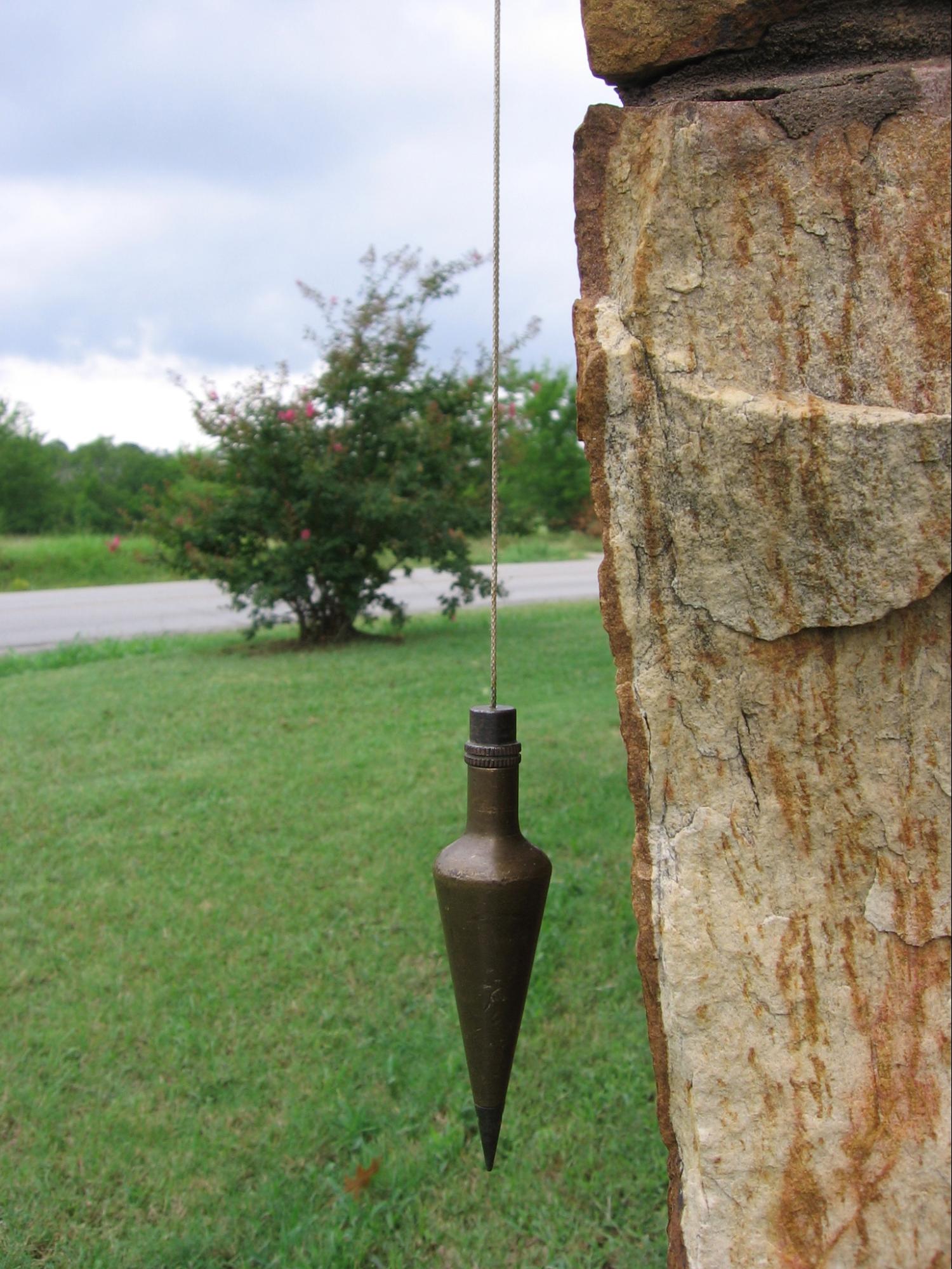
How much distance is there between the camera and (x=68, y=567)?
67.1 feet

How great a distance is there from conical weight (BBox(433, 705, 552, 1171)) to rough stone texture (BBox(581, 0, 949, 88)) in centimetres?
83

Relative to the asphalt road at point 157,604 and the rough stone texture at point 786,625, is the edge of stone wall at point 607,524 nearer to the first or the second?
the rough stone texture at point 786,625

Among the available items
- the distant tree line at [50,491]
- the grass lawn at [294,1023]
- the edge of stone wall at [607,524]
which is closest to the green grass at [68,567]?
the distant tree line at [50,491]

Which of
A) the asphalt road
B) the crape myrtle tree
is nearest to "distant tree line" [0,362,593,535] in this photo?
the asphalt road

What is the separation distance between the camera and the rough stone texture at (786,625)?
3.94 feet

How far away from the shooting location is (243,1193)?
8.03 feet

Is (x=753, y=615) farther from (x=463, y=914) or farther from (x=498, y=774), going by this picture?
(x=463, y=914)

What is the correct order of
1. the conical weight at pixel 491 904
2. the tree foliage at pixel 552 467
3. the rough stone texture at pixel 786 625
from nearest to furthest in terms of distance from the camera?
1. the rough stone texture at pixel 786 625
2. the conical weight at pixel 491 904
3. the tree foliage at pixel 552 467

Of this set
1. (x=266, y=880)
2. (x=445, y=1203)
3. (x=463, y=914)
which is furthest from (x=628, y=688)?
(x=266, y=880)

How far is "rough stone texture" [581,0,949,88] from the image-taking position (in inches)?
49.5

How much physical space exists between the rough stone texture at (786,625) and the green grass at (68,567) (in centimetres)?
1876

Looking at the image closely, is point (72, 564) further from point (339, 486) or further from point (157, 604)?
point (339, 486)

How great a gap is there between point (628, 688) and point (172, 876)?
3.13 metres

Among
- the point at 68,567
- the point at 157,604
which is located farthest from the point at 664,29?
the point at 68,567
